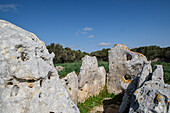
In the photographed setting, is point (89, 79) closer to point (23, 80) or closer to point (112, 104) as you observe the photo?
point (112, 104)

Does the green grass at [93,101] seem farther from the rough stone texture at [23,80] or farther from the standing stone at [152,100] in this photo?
the rough stone texture at [23,80]

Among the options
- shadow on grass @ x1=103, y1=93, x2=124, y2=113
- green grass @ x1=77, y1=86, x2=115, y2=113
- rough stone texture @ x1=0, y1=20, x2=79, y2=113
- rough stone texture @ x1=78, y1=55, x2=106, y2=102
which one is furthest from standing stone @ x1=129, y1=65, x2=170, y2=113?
rough stone texture @ x1=78, y1=55, x2=106, y2=102

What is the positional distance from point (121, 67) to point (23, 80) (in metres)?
7.67

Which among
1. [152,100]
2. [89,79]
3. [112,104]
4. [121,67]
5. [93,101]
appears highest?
[121,67]

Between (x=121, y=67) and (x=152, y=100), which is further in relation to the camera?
(x=121, y=67)

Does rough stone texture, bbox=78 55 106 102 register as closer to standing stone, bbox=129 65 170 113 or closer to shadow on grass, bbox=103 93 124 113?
shadow on grass, bbox=103 93 124 113

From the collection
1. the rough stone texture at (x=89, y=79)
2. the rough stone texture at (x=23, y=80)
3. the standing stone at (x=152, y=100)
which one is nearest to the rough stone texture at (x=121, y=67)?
the rough stone texture at (x=89, y=79)

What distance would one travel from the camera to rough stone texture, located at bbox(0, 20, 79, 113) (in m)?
1.90

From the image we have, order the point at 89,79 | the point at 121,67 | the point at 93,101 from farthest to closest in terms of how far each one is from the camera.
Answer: the point at 121,67, the point at 89,79, the point at 93,101

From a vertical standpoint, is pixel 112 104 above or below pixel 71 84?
below

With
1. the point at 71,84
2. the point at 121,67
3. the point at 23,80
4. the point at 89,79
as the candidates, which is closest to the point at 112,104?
the point at 89,79

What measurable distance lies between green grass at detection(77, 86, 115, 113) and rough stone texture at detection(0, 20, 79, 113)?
455 centimetres

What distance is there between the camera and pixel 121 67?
8883mm

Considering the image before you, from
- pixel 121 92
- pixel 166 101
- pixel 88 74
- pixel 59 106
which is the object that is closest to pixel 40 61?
pixel 59 106
